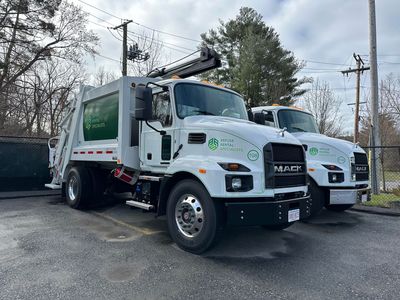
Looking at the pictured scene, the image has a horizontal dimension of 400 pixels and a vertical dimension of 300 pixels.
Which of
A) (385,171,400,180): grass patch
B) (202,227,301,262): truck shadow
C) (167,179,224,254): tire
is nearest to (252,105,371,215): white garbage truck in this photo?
(202,227,301,262): truck shadow

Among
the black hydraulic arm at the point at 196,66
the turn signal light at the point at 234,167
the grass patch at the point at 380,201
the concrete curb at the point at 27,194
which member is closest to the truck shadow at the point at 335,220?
the grass patch at the point at 380,201

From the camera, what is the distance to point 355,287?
352 centimetres

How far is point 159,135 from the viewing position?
18.2 feet

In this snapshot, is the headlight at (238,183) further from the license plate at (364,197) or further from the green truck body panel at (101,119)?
the license plate at (364,197)

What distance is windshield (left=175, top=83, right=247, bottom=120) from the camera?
5270 millimetres

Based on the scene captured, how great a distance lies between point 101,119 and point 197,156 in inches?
141

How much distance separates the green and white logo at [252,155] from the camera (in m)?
4.30

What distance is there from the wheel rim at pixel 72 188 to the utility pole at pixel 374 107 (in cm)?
924

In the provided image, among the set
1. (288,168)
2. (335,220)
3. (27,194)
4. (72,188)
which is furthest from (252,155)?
(27,194)

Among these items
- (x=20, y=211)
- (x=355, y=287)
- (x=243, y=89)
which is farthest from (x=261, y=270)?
(x=243, y=89)

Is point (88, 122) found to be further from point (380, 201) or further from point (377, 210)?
point (380, 201)

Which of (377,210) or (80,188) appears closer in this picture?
(80,188)

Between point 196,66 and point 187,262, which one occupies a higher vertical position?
point 196,66

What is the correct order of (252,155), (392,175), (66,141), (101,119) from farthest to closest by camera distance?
(392,175)
(66,141)
(101,119)
(252,155)
